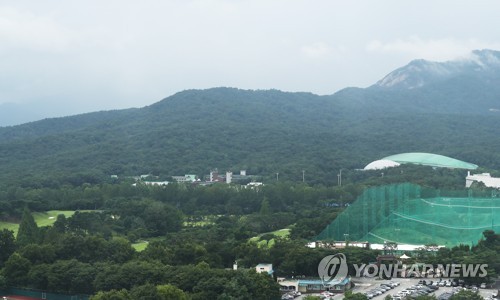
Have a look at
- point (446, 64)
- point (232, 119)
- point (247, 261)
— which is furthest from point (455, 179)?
point (446, 64)

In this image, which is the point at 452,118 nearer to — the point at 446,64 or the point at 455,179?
the point at 455,179

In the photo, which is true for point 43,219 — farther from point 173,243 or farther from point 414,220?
point 414,220

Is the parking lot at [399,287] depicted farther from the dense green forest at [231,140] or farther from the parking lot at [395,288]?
the dense green forest at [231,140]

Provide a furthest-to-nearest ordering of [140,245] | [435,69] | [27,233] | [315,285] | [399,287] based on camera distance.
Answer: [435,69] → [140,245] → [27,233] → [315,285] → [399,287]

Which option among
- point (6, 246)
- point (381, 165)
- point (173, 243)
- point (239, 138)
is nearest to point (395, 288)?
point (173, 243)

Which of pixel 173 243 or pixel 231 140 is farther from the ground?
pixel 231 140

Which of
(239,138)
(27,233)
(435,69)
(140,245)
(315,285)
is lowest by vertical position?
(315,285)

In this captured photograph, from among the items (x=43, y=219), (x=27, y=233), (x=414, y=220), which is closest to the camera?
(x=27, y=233)
